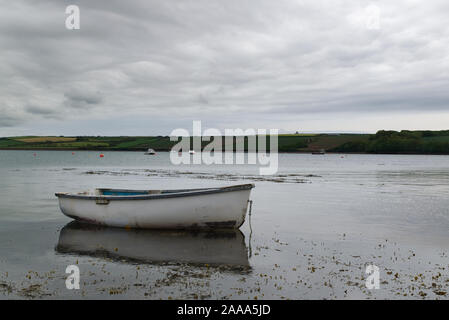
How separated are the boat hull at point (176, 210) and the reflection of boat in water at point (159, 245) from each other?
33 cm

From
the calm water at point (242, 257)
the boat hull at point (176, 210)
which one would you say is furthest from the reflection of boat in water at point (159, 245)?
the boat hull at point (176, 210)

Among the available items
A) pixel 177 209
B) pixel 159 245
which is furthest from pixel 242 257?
pixel 177 209

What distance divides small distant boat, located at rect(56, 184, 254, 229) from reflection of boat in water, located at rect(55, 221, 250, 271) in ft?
1.14

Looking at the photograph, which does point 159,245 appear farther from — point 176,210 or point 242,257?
point 242,257

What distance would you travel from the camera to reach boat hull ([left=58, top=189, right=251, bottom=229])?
1573 cm

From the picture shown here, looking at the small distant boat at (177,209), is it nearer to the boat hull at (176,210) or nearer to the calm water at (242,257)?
the boat hull at (176,210)

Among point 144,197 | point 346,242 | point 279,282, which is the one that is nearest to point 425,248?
point 346,242

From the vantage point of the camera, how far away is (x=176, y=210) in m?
16.0

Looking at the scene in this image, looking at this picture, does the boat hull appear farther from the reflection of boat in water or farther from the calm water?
the calm water

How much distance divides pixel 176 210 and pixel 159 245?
2005 millimetres

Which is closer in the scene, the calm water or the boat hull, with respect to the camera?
the calm water

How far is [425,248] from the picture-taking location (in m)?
14.1

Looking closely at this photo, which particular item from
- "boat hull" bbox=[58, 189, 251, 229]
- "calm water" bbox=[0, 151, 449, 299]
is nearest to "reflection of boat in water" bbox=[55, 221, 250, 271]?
"calm water" bbox=[0, 151, 449, 299]
